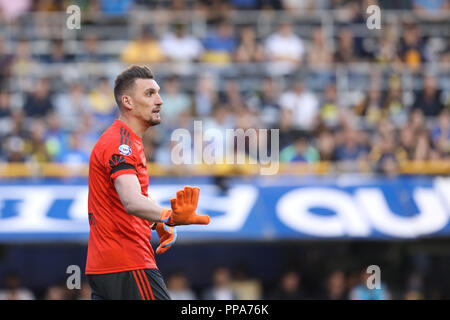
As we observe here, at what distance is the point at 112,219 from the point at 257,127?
276 inches

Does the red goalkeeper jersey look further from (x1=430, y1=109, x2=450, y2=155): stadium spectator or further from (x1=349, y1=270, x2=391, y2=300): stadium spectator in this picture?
(x1=430, y1=109, x2=450, y2=155): stadium spectator

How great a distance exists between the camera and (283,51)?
540 inches

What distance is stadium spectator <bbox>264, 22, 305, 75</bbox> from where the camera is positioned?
→ 13484mm

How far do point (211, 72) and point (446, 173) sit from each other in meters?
4.14

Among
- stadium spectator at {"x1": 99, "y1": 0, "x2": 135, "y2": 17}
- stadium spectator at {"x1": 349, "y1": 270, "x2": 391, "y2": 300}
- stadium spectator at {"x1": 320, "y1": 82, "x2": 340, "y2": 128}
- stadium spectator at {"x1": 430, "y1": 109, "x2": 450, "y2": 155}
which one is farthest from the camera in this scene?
stadium spectator at {"x1": 99, "y1": 0, "x2": 135, "y2": 17}

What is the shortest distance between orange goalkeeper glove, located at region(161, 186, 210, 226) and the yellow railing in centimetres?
648

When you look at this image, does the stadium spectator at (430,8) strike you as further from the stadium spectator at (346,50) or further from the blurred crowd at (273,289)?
the blurred crowd at (273,289)

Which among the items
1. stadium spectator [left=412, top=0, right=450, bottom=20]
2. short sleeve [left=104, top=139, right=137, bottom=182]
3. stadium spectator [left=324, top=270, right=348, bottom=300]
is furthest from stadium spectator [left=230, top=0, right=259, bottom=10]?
short sleeve [left=104, top=139, right=137, bottom=182]

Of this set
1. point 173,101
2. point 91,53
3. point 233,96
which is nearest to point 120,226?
point 173,101

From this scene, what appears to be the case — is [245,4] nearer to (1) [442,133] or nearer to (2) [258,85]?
(2) [258,85]

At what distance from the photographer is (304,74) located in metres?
13.5

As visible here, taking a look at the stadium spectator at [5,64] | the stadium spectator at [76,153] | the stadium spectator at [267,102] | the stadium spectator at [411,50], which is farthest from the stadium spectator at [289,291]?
the stadium spectator at [5,64]

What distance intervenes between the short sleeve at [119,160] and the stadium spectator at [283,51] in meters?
8.78

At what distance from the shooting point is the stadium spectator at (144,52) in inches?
529
